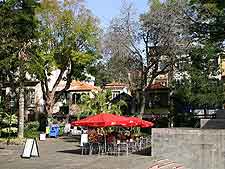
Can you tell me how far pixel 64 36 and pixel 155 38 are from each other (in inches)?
414

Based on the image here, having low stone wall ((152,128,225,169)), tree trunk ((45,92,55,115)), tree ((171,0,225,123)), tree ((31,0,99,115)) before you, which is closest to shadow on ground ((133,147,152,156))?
low stone wall ((152,128,225,169))

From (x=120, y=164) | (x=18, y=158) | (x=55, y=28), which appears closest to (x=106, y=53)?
(x=55, y=28)

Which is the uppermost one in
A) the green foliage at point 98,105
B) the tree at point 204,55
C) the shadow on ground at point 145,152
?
the tree at point 204,55

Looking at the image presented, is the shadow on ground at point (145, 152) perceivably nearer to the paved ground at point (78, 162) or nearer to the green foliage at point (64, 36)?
the paved ground at point (78, 162)

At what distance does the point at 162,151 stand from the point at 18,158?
6937 millimetres

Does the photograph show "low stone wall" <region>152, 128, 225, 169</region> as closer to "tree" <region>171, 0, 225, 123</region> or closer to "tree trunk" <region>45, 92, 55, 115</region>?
"tree" <region>171, 0, 225, 123</region>

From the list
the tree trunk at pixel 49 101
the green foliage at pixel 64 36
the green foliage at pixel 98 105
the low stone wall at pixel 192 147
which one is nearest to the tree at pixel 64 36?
the green foliage at pixel 64 36

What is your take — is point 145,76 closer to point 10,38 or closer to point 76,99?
point 10,38

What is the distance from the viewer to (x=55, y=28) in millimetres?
41906

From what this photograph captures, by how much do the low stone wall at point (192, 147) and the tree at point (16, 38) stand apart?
1344 centimetres

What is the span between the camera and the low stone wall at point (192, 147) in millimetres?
17312

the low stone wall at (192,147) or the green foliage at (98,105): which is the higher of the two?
the green foliage at (98,105)

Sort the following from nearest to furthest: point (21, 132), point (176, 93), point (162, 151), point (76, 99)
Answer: point (162, 151), point (21, 132), point (176, 93), point (76, 99)

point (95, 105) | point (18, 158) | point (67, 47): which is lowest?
point (18, 158)
